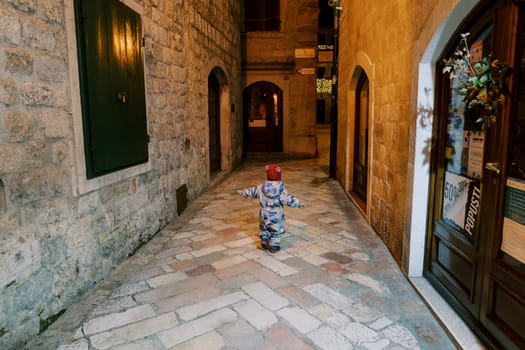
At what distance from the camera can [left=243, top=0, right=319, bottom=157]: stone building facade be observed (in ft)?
37.3

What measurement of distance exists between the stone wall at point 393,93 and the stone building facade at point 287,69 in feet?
20.1

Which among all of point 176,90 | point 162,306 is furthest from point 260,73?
point 162,306

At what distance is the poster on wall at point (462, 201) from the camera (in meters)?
2.33

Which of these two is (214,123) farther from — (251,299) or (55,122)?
(251,299)

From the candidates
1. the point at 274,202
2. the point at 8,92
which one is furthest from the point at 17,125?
the point at 274,202

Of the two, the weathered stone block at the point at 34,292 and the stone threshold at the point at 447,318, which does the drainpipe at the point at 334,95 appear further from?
the weathered stone block at the point at 34,292

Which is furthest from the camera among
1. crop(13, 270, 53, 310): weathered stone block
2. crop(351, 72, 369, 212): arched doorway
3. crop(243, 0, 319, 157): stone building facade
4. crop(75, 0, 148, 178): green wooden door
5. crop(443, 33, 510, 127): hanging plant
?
crop(243, 0, 319, 157): stone building facade

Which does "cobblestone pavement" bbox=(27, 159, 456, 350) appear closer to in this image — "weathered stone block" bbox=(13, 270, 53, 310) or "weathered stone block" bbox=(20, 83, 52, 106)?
"weathered stone block" bbox=(13, 270, 53, 310)

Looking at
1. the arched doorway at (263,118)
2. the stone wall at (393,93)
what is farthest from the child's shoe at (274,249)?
the arched doorway at (263,118)

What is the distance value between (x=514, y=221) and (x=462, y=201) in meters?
0.58

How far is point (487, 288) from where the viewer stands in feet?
6.94

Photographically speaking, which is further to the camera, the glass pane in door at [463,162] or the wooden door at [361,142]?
Answer: the wooden door at [361,142]

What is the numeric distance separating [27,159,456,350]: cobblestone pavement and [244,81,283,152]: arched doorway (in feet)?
25.0

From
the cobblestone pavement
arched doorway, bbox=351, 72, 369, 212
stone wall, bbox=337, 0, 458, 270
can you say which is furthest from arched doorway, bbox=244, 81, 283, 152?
the cobblestone pavement
